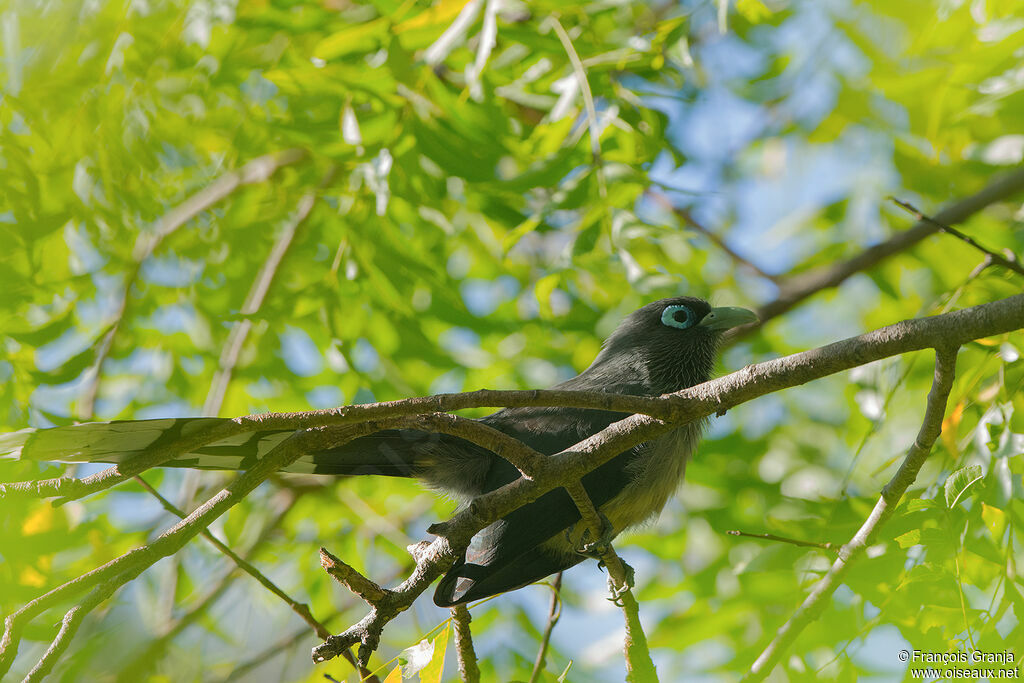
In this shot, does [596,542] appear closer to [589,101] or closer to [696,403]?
[696,403]

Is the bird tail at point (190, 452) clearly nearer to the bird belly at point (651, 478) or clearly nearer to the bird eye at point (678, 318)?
the bird belly at point (651, 478)

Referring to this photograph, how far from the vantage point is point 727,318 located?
4.89 m

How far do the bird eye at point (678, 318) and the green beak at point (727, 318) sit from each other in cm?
8

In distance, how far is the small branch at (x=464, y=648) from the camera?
3017mm

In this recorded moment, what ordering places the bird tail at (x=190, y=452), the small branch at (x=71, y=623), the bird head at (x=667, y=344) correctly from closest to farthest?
the small branch at (x=71, y=623) < the bird tail at (x=190, y=452) < the bird head at (x=667, y=344)

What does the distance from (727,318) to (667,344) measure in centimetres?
37

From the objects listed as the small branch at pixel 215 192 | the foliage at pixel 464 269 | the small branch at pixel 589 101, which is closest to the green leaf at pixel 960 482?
the foliage at pixel 464 269

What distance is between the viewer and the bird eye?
16.4 feet

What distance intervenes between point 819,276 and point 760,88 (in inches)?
60.3

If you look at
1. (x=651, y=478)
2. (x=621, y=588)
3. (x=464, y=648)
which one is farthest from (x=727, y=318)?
(x=464, y=648)

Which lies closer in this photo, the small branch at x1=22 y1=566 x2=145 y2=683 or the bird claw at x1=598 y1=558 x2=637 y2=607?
the small branch at x1=22 y1=566 x2=145 y2=683

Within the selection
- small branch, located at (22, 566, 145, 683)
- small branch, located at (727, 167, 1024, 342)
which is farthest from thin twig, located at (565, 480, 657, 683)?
small branch, located at (727, 167, 1024, 342)

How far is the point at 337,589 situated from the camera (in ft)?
20.0

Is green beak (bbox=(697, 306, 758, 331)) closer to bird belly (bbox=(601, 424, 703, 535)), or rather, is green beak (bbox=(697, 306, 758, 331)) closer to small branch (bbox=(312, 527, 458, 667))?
bird belly (bbox=(601, 424, 703, 535))
